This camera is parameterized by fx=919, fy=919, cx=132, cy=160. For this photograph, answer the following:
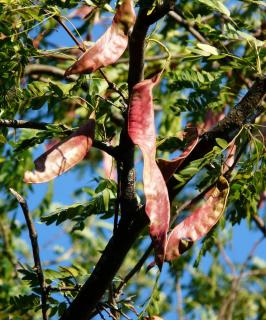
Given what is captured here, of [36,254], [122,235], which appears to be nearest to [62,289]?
[36,254]

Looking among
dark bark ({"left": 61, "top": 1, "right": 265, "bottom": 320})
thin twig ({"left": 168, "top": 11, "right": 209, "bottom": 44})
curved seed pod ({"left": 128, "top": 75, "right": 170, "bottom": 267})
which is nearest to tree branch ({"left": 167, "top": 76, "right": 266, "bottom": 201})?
dark bark ({"left": 61, "top": 1, "right": 265, "bottom": 320})

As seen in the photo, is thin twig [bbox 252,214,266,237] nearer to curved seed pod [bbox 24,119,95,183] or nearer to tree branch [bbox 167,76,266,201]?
tree branch [bbox 167,76,266,201]

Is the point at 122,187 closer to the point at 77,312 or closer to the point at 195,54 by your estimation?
the point at 77,312

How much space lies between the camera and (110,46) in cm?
199

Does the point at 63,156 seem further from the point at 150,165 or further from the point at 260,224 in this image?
the point at 260,224

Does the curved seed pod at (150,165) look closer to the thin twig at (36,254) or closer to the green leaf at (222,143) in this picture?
the green leaf at (222,143)

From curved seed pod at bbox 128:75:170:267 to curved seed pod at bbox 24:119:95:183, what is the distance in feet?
0.48

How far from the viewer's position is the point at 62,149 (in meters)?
1.97

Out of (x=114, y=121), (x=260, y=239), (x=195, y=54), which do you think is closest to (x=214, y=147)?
(x=195, y=54)

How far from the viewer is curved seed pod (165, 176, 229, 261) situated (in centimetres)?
192

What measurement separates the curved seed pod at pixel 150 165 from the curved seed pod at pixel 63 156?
15 centimetres

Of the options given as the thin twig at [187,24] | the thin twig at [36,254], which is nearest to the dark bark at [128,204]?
the thin twig at [36,254]

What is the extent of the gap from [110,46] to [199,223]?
432mm

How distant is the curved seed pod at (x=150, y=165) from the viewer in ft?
5.81
